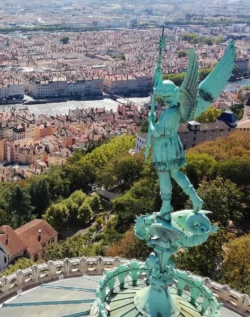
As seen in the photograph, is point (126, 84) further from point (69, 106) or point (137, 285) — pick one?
point (137, 285)

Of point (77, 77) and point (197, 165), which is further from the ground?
point (197, 165)

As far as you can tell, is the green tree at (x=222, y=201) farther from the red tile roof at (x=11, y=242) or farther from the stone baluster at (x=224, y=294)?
the red tile roof at (x=11, y=242)

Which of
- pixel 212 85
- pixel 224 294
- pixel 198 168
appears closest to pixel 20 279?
pixel 224 294


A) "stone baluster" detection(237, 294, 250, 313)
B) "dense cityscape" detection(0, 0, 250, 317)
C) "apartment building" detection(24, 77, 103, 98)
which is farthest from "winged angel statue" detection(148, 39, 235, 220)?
"apartment building" detection(24, 77, 103, 98)

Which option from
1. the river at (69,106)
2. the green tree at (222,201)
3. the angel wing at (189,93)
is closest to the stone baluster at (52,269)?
the angel wing at (189,93)

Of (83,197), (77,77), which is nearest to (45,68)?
(77,77)

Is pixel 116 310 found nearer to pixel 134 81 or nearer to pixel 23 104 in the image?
pixel 23 104
